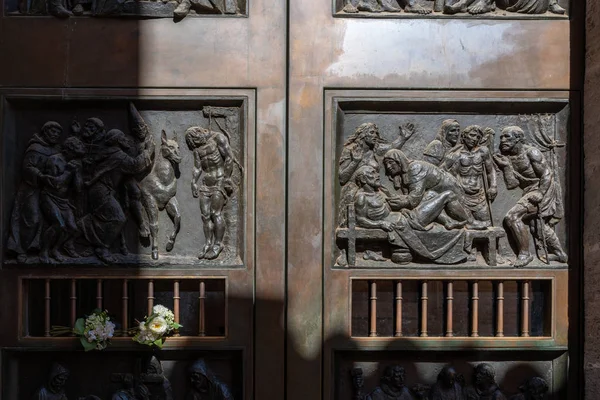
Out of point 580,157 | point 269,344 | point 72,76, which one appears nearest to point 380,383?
point 269,344

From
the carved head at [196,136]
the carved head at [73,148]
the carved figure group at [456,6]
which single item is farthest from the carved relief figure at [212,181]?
the carved figure group at [456,6]

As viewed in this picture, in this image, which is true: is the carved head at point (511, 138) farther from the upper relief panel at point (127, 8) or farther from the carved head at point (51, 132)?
the carved head at point (51, 132)

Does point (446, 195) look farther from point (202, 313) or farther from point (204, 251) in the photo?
point (202, 313)

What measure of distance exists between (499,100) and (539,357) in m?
1.61

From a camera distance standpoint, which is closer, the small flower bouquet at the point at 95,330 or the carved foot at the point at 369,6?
the small flower bouquet at the point at 95,330

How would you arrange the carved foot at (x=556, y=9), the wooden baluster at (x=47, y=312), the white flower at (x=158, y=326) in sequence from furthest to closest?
1. the carved foot at (x=556, y=9)
2. the wooden baluster at (x=47, y=312)
3. the white flower at (x=158, y=326)

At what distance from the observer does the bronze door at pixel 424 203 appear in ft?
15.9

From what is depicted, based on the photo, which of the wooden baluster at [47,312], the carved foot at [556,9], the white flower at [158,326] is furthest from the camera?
the carved foot at [556,9]

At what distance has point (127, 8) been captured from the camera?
487cm

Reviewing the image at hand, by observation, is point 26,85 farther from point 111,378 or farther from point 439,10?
point 439,10

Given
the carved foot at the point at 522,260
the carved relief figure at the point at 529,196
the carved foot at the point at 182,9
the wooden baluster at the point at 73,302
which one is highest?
the carved foot at the point at 182,9

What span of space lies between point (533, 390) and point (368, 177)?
165cm

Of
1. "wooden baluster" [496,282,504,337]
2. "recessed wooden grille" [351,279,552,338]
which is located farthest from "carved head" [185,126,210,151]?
"wooden baluster" [496,282,504,337]

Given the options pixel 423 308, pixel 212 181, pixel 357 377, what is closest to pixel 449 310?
pixel 423 308
